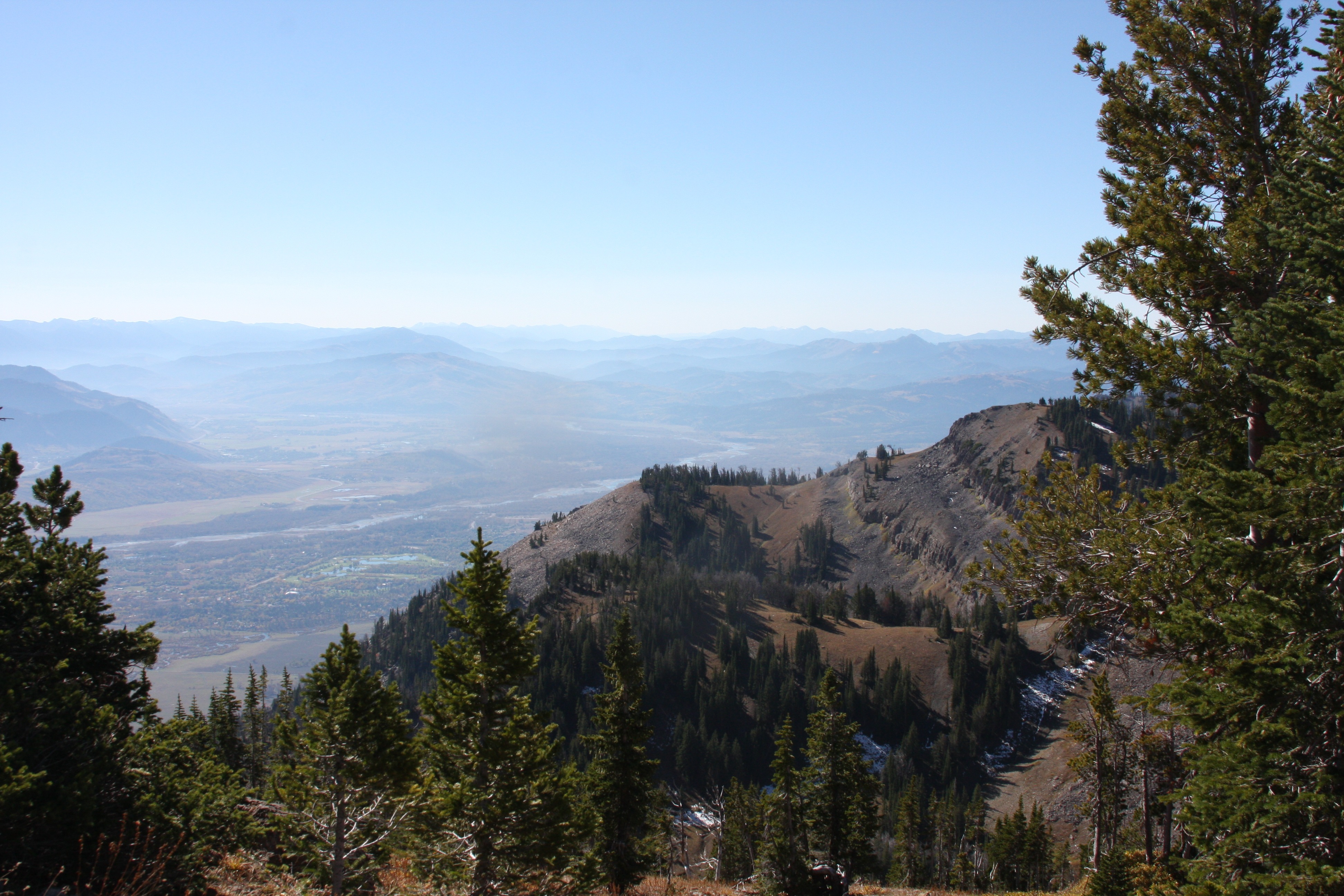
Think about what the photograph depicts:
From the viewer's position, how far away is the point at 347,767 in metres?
19.1

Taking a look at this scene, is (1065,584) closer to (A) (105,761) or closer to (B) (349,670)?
(B) (349,670)

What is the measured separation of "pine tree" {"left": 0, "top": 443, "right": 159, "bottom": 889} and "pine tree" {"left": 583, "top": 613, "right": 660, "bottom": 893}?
1609cm

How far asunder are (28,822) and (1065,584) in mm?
23626

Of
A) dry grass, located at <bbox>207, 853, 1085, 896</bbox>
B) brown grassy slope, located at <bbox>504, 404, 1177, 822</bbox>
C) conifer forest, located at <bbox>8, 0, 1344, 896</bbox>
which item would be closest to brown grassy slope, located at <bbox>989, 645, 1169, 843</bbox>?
brown grassy slope, located at <bbox>504, 404, 1177, 822</bbox>

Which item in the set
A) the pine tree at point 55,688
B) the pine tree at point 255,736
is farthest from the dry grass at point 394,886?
the pine tree at point 255,736

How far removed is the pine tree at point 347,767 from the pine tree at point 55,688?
449cm

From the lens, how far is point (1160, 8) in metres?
13.8

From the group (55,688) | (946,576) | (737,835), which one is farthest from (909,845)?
(946,576)

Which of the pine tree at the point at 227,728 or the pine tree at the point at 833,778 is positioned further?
the pine tree at the point at 227,728

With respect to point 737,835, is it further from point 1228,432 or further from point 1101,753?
point 1228,432

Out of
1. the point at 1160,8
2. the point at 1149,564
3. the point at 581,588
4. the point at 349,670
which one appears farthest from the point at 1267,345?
the point at 581,588

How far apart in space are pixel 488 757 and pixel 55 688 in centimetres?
1254

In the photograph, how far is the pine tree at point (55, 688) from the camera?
15.4m

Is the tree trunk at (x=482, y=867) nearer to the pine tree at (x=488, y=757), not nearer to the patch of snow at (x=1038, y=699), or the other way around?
the pine tree at (x=488, y=757)
